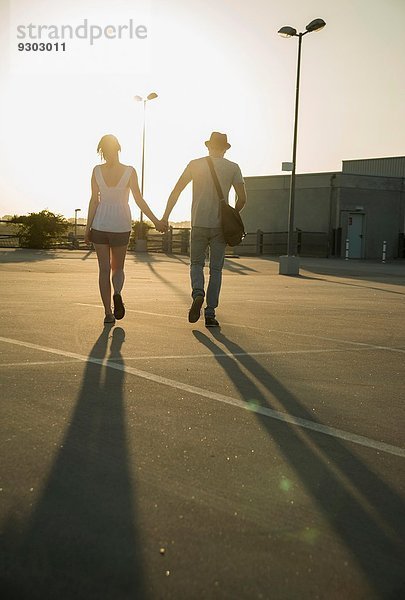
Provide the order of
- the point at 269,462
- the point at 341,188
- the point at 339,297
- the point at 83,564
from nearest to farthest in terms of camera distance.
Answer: the point at 83,564, the point at 269,462, the point at 339,297, the point at 341,188

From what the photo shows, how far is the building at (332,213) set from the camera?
1874 inches

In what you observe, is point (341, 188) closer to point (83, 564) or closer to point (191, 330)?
point (191, 330)

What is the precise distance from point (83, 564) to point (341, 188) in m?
45.7

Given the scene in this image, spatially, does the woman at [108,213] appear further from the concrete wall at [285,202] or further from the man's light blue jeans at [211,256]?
the concrete wall at [285,202]

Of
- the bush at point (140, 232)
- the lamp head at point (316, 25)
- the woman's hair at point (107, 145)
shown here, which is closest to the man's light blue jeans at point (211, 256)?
the woman's hair at point (107, 145)

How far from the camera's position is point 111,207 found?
9.51 m

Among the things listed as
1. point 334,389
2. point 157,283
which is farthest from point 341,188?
point 334,389

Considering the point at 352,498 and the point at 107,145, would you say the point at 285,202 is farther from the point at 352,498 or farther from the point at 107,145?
the point at 352,498

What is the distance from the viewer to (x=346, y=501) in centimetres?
335

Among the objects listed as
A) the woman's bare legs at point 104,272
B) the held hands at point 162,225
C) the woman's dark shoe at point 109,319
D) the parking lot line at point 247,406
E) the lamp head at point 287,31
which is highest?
the lamp head at point 287,31

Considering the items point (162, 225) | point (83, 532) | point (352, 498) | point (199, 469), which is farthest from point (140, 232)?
point (83, 532)

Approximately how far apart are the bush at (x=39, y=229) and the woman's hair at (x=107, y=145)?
3940 centimetres

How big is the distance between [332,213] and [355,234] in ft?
6.36

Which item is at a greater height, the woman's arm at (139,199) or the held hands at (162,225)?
the woman's arm at (139,199)
